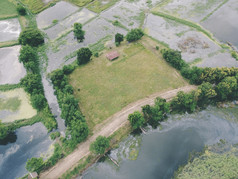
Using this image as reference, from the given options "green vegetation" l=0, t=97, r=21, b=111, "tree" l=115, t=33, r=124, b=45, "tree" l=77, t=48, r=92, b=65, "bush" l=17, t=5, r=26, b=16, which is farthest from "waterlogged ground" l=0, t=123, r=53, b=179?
"bush" l=17, t=5, r=26, b=16

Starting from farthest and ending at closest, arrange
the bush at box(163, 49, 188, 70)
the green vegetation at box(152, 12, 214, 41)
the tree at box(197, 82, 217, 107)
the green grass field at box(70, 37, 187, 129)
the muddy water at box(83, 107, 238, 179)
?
the green vegetation at box(152, 12, 214, 41)
the bush at box(163, 49, 188, 70)
the green grass field at box(70, 37, 187, 129)
the tree at box(197, 82, 217, 107)
the muddy water at box(83, 107, 238, 179)

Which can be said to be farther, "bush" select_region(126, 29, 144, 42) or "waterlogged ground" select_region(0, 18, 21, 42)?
"waterlogged ground" select_region(0, 18, 21, 42)

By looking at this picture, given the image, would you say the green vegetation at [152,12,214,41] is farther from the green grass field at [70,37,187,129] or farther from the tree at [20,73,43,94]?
the tree at [20,73,43,94]

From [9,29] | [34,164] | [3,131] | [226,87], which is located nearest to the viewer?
[34,164]

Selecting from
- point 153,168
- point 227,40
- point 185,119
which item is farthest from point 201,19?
point 153,168

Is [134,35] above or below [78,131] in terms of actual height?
above

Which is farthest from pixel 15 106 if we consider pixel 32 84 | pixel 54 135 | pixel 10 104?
pixel 54 135

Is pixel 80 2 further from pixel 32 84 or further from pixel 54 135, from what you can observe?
pixel 54 135
